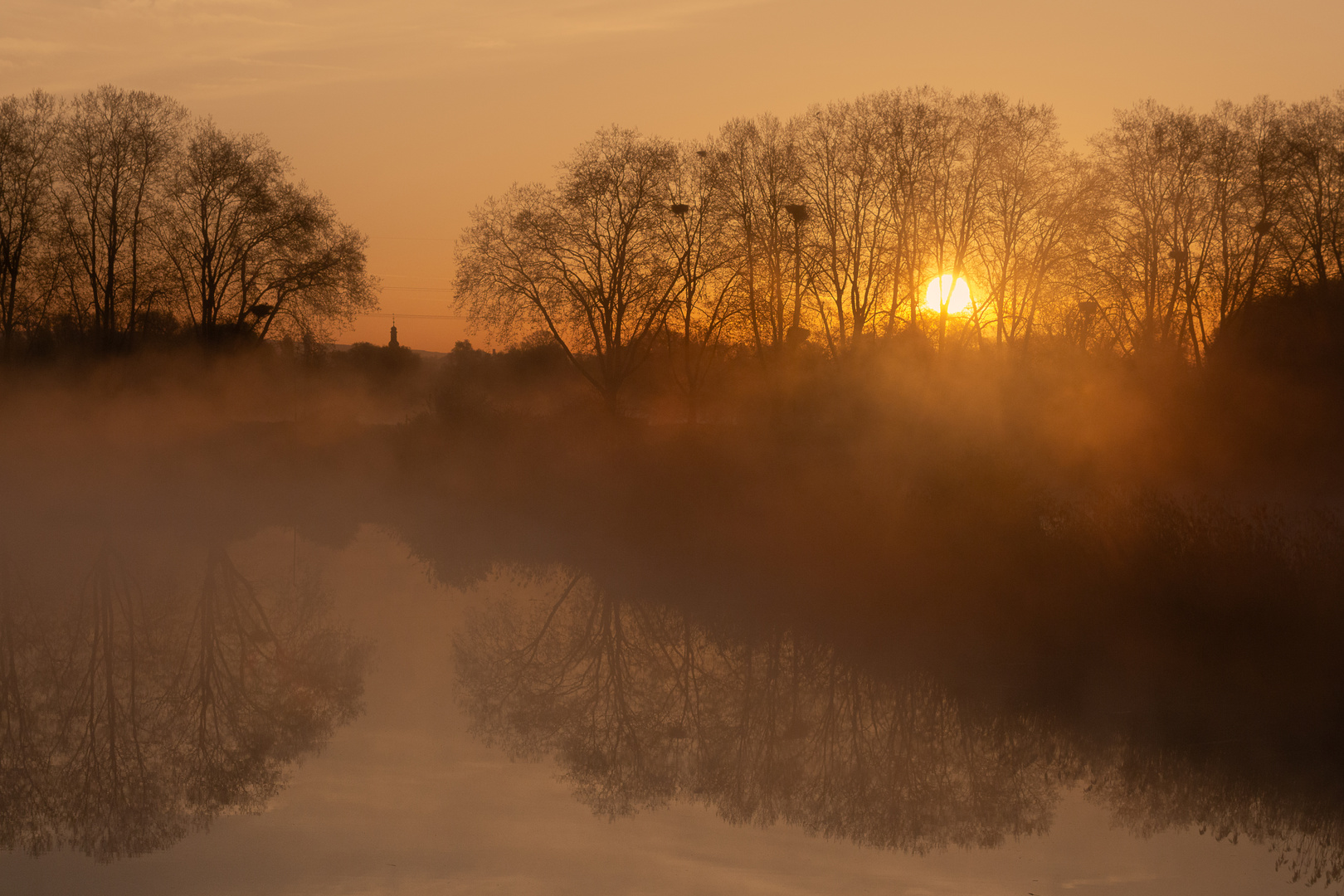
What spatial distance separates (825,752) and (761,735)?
91 cm

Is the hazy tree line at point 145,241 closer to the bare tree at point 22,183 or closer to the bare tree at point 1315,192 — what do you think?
the bare tree at point 22,183

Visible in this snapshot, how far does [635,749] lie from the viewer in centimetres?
1319

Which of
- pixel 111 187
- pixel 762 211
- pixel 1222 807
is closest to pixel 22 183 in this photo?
pixel 111 187

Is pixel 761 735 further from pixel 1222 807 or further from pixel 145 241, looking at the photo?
pixel 145 241

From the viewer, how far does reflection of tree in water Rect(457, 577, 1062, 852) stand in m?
11.1

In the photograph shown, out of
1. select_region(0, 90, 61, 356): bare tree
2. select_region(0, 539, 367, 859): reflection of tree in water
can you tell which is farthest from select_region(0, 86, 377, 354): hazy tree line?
select_region(0, 539, 367, 859): reflection of tree in water

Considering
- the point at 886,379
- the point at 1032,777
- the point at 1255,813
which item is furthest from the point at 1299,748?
the point at 886,379

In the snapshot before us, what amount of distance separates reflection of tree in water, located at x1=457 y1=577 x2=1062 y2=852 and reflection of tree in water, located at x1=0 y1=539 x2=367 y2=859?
7.62 feet

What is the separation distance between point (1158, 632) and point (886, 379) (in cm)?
1811

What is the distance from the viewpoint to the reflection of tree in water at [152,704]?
1051cm

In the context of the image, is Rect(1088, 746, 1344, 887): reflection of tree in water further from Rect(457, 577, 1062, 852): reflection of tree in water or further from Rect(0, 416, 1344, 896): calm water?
Rect(457, 577, 1062, 852): reflection of tree in water

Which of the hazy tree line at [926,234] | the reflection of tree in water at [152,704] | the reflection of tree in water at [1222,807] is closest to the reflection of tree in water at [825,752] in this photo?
the reflection of tree in water at [1222,807]

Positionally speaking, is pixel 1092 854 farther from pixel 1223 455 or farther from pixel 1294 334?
pixel 1294 334

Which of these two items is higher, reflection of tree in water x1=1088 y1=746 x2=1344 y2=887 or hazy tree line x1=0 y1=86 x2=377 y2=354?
hazy tree line x1=0 y1=86 x2=377 y2=354
